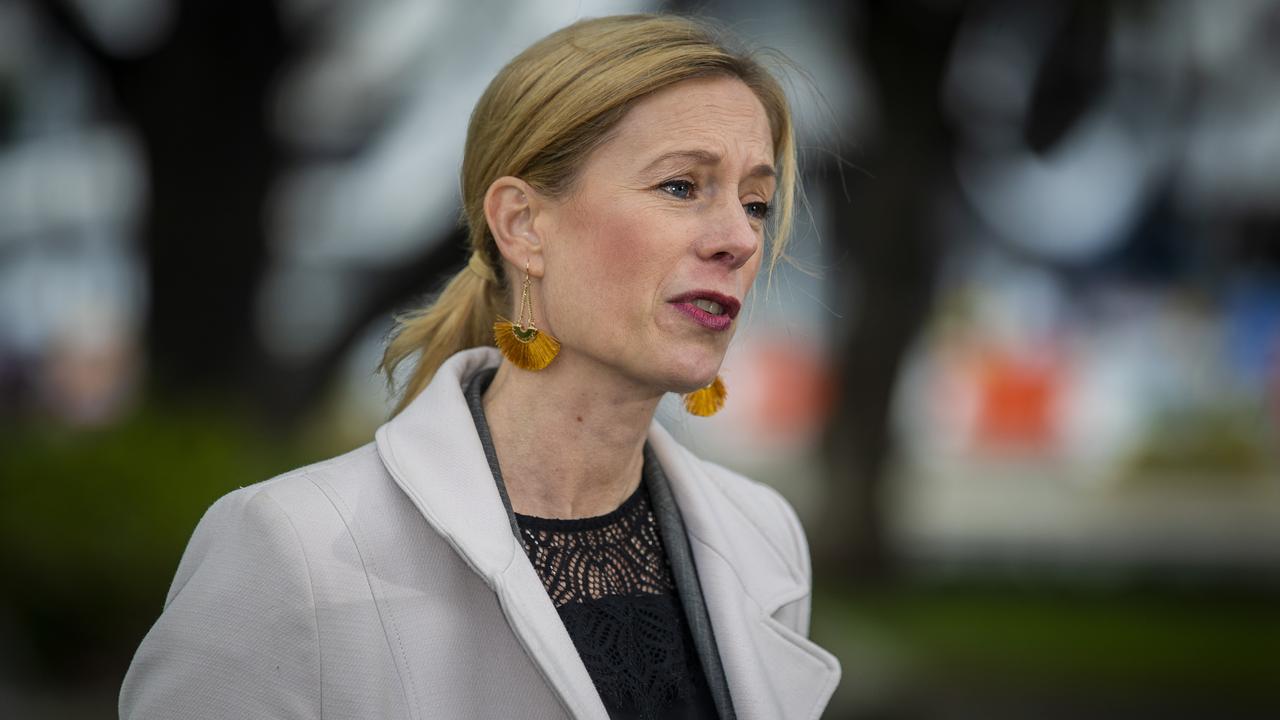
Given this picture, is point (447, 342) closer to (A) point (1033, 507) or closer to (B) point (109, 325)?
(A) point (1033, 507)

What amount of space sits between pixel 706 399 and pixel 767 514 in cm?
35

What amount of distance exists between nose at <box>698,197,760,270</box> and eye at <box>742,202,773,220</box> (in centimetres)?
10

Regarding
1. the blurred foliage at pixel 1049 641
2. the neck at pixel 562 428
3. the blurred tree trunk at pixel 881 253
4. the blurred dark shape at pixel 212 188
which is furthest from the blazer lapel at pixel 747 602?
the blurred tree trunk at pixel 881 253

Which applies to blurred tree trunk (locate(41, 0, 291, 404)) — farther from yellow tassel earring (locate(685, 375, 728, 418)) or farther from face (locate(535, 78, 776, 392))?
face (locate(535, 78, 776, 392))

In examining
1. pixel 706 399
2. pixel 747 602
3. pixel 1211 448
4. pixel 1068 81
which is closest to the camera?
pixel 747 602

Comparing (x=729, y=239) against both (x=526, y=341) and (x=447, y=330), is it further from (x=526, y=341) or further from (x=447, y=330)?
(x=447, y=330)

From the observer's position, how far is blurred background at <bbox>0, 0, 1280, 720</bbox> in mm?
6820

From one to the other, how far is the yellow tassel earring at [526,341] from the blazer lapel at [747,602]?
422 mm

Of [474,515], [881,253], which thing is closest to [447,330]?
[474,515]

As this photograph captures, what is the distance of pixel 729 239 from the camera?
232 cm

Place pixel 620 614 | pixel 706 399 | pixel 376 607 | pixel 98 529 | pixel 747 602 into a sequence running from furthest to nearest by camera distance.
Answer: pixel 98 529
pixel 706 399
pixel 747 602
pixel 620 614
pixel 376 607

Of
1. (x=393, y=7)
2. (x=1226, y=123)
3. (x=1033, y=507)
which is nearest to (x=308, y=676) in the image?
(x=393, y=7)

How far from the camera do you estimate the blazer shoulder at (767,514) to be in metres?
2.80

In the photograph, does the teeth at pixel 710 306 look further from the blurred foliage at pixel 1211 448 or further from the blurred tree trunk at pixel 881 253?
the blurred foliage at pixel 1211 448
